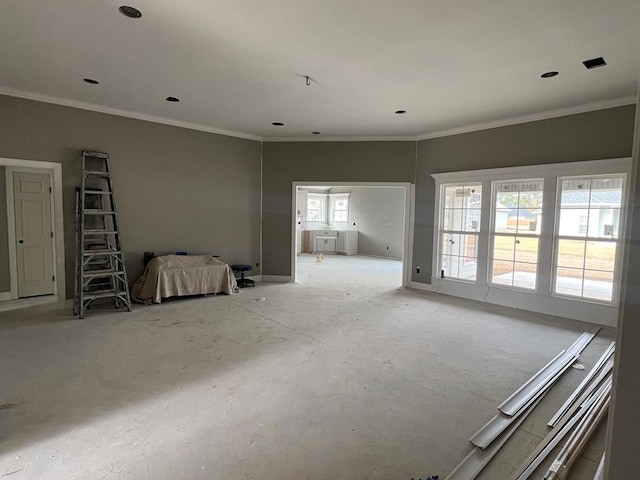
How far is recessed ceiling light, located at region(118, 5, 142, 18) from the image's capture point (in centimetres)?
250

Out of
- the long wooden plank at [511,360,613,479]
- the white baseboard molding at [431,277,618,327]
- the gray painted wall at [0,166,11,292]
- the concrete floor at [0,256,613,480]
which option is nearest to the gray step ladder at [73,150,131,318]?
the concrete floor at [0,256,613,480]

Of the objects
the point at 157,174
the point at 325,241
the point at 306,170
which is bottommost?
the point at 325,241

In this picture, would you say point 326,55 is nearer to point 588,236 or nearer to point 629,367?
point 629,367

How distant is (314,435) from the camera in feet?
7.16

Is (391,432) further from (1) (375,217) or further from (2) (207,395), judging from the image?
(1) (375,217)

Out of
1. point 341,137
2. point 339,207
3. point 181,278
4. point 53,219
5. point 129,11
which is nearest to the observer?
point 129,11

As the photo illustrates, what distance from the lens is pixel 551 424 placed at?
2312 mm

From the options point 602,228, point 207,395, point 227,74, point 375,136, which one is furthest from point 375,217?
point 207,395

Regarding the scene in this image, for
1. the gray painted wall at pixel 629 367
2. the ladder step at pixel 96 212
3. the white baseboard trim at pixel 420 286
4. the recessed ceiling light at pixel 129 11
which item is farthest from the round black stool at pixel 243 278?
the gray painted wall at pixel 629 367

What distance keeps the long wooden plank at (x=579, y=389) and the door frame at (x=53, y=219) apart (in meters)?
5.71

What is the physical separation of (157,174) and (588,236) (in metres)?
6.31

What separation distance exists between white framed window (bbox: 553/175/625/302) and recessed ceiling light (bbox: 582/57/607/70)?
173 cm

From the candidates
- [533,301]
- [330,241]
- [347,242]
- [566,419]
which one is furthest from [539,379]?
[330,241]

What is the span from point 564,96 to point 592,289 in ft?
8.22
